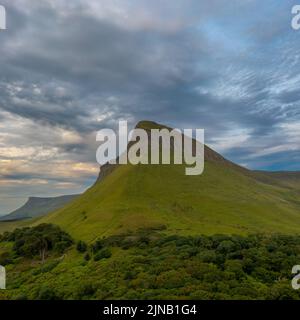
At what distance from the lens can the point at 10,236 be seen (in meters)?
159

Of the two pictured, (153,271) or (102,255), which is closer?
(153,271)

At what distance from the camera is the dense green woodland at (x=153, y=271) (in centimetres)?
5456

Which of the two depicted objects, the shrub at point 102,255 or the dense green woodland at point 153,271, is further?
the shrub at point 102,255

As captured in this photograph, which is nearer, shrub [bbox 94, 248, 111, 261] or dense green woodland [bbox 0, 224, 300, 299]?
dense green woodland [bbox 0, 224, 300, 299]

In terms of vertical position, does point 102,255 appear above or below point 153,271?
below

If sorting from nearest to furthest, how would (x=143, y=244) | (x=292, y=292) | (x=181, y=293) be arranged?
(x=181, y=293), (x=292, y=292), (x=143, y=244)

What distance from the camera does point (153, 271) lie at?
65.7 metres

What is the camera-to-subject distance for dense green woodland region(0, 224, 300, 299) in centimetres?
5456

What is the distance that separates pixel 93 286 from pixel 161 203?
420ft
